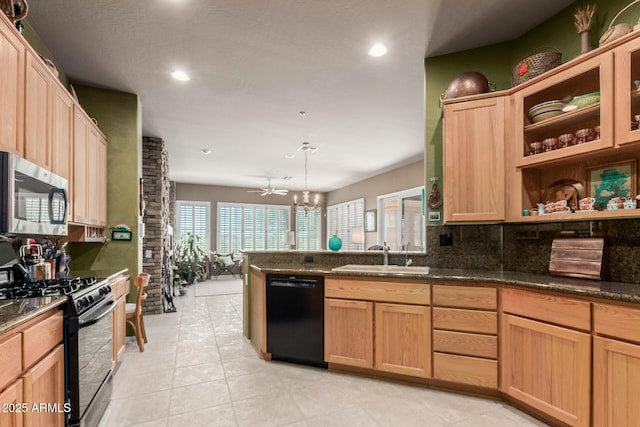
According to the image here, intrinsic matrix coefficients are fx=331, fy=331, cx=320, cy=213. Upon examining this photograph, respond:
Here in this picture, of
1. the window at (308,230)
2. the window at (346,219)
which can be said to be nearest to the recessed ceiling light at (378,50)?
the window at (346,219)

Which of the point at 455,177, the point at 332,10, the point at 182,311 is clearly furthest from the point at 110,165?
the point at 455,177

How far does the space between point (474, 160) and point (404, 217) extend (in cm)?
497

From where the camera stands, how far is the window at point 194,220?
9359mm

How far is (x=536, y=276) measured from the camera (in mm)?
2443

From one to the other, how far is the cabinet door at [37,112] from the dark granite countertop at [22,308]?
0.94 metres

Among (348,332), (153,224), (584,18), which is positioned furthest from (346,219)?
(584,18)

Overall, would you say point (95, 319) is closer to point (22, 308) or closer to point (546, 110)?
point (22, 308)

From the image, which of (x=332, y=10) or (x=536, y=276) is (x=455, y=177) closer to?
(x=536, y=276)

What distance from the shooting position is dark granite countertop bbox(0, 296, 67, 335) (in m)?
1.26

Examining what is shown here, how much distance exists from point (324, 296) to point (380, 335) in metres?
0.56

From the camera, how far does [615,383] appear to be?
1.73 metres

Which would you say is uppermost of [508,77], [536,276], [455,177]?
[508,77]

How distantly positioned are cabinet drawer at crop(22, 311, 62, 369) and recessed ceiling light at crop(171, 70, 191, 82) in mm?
2442

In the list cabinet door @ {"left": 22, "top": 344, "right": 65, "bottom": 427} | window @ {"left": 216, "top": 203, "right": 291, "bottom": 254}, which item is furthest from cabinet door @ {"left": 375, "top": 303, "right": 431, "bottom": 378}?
window @ {"left": 216, "top": 203, "right": 291, "bottom": 254}
